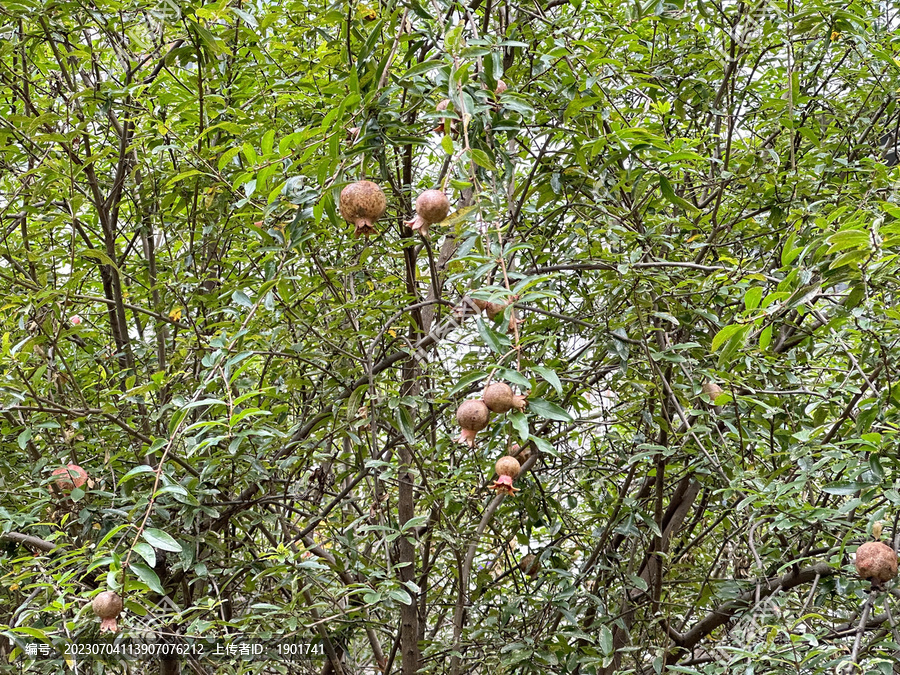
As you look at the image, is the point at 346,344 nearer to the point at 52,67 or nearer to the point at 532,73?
the point at 532,73

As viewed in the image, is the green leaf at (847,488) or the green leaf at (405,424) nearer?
the green leaf at (847,488)

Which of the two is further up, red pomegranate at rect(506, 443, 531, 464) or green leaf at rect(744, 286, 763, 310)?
green leaf at rect(744, 286, 763, 310)

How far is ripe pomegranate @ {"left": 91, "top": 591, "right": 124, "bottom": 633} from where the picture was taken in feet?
5.54

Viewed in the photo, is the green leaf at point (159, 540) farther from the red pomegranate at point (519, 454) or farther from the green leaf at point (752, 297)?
the green leaf at point (752, 297)

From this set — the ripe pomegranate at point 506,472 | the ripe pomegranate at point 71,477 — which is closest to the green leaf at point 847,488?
the ripe pomegranate at point 506,472

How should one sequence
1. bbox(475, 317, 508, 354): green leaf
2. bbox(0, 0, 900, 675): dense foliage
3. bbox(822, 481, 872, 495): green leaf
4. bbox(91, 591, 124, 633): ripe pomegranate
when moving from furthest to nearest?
1. bbox(0, 0, 900, 675): dense foliage
2. bbox(822, 481, 872, 495): green leaf
3. bbox(91, 591, 124, 633): ripe pomegranate
4. bbox(475, 317, 508, 354): green leaf

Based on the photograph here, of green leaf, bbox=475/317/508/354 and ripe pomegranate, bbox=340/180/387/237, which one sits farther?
ripe pomegranate, bbox=340/180/387/237

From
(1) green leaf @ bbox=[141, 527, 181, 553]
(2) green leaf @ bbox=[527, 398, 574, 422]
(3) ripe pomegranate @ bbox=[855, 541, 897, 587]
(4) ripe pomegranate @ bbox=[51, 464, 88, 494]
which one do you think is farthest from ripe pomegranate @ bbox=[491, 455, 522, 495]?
(4) ripe pomegranate @ bbox=[51, 464, 88, 494]

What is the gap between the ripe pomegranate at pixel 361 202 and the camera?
1.66 m

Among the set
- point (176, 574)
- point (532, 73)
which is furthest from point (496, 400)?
point (176, 574)

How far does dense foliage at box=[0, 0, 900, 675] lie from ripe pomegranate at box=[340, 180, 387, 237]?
7cm

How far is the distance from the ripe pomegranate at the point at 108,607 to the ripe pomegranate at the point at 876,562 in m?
1.61

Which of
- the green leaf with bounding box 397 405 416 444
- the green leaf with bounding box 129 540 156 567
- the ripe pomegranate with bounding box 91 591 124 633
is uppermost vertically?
the green leaf with bounding box 397 405 416 444

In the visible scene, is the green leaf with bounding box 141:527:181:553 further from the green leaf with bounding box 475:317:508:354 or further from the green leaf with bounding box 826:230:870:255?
the green leaf with bounding box 826:230:870:255
